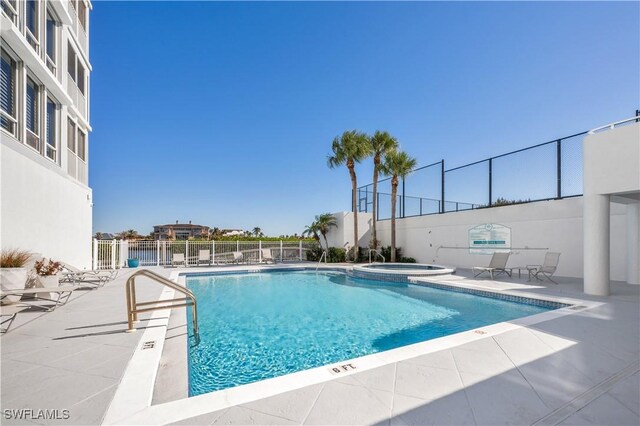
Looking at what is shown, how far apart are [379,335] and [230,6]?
38.6 ft

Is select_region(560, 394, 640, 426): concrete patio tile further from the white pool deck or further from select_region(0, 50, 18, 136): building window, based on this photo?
select_region(0, 50, 18, 136): building window

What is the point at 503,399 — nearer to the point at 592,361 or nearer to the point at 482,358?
the point at 482,358

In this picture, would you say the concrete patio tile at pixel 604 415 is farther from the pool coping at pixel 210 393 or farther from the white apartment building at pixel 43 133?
the white apartment building at pixel 43 133

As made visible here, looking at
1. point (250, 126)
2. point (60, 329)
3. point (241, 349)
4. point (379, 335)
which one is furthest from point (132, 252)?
point (379, 335)

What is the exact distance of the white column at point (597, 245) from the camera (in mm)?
7133

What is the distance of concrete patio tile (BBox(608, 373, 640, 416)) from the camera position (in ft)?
8.24

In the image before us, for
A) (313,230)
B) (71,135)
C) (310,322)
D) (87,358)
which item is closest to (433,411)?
(87,358)

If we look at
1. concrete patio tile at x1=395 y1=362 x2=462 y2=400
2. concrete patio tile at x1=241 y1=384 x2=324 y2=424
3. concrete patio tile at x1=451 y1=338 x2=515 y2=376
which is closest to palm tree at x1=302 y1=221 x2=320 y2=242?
concrete patio tile at x1=451 y1=338 x2=515 y2=376

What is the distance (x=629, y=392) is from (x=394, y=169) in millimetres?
14752

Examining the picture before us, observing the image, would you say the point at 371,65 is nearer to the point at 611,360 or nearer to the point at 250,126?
the point at 250,126

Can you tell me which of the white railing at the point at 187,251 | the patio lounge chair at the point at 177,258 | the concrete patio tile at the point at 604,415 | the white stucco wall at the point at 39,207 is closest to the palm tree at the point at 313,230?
the white railing at the point at 187,251

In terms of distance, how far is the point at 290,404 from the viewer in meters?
2.45

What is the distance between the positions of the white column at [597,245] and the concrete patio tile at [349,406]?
7.69 m

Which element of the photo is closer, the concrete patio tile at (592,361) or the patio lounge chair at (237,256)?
the concrete patio tile at (592,361)
